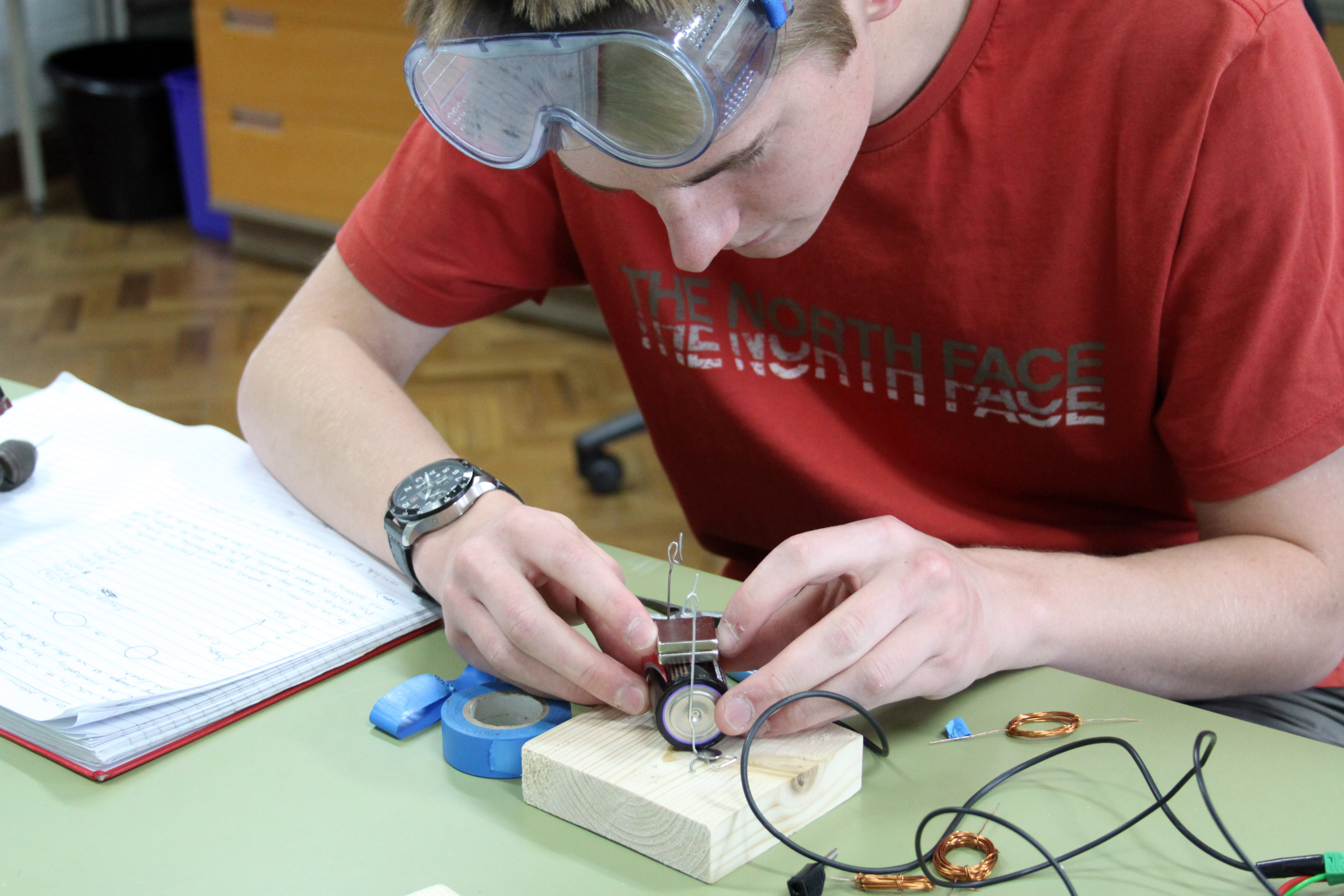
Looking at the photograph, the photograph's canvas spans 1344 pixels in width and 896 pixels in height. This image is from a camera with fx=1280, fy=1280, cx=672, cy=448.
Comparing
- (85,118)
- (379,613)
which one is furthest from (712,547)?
(85,118)

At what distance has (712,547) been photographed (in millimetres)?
1323

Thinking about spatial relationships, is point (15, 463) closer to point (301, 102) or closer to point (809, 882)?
point (809, 882)

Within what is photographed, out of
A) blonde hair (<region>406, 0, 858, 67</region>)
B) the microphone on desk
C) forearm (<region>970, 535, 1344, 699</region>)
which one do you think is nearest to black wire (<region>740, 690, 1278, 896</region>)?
forearm (<region>970, 535, 1344, 699</region>)

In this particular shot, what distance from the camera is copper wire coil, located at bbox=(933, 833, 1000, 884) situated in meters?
0.65

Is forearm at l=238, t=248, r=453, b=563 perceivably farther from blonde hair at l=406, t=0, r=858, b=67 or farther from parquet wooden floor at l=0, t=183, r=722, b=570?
parquet wooden floor at l=0, t=183, r=722, b=570

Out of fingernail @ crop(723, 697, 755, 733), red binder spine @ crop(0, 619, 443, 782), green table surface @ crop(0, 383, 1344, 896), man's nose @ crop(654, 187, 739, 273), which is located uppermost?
man's nose @ crop(654, 187, 739, 273)

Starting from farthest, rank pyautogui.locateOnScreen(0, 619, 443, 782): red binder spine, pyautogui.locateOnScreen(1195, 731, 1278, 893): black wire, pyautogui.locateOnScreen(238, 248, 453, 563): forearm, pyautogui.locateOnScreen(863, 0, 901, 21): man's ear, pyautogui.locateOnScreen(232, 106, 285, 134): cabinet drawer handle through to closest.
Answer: pyautogui.locateOnScreen(232, 106, 285, 134): cabinet drawer handle
pyautogui.locateOnScreen(238, 248, 453, 563): forearm
pyautogui.locateOnScreen(863, 0, 901, 21): man's ear
pyautogui.locateOnScreen(0, 619, 443, 782): red binder spine
pyautogui.locateOnScreen(1195, 731, 1278, 893): black wire

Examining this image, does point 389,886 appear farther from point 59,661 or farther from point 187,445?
point 187,445

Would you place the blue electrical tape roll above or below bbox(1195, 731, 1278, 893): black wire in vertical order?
below

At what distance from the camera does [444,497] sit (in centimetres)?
94

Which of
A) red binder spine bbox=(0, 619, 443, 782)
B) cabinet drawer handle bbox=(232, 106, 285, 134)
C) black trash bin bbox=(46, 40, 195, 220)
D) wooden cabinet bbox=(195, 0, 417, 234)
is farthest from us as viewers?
black trash bin bbox=(46, 40, 195, 220)

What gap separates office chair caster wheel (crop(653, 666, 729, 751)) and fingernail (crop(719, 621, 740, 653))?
4 centimetres

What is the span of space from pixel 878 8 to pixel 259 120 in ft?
10.1

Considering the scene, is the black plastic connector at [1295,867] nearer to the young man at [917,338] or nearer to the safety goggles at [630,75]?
the young man at [917,338]
